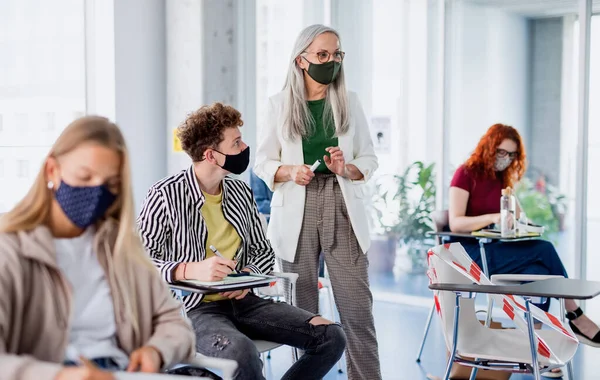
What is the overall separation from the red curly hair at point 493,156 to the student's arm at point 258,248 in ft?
6.17

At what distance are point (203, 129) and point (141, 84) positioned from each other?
296cm

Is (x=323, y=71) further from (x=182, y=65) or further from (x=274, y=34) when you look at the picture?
(x=274, y=34)

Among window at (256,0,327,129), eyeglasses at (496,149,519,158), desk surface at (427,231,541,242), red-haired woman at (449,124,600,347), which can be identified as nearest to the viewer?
desk surface at (427,231,541,242)

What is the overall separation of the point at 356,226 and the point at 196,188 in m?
0.78

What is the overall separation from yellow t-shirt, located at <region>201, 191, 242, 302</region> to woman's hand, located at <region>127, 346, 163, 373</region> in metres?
1.03

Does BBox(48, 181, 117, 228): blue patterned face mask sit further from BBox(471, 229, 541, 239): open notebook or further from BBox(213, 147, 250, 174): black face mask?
Answer: BBox(471, 229, 541, 239): open notebook

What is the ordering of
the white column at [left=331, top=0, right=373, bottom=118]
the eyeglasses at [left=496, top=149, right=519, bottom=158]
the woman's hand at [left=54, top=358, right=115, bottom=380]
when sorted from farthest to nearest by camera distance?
1. the white column at [left=331, top=0, right=373, bottom=118]
2. the eyeglasses at [left=496, top=149, right=519, bottom=158]
3. the woman's hand at [left=54, top=358, right=115, bottom=380]

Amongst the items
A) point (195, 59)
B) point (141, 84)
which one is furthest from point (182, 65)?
point (141, 84)

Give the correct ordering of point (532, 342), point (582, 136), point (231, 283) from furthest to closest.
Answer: point (582, 136)
point (532, 342)
point (231, 283)

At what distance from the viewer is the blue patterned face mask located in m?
1.64

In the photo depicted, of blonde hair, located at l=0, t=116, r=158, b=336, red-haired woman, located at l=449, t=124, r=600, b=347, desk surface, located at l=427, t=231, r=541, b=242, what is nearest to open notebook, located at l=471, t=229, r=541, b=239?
desk surface, located at l=427, t=231, r=541, b=242

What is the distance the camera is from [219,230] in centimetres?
278

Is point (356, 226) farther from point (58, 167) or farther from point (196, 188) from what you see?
point (58, 167)

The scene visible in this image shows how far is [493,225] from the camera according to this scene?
4.34 m
